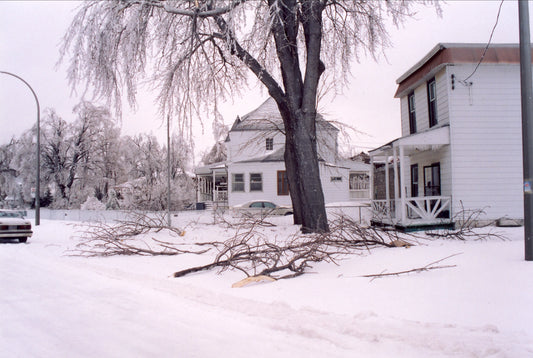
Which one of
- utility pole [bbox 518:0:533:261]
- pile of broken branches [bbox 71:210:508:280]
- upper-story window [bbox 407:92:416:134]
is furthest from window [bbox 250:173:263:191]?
utility pole [bbox 518:0:533:261]

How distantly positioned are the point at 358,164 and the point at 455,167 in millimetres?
17173

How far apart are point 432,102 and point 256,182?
642 inches

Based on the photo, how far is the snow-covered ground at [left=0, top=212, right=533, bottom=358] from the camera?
13.7 ft

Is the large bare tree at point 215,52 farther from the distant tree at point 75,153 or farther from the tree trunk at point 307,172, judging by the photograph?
the distant tree at point 75,153

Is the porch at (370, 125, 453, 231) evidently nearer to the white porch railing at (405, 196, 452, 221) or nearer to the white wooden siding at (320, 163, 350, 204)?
the white porch railing at (405, 196, 452, 221)

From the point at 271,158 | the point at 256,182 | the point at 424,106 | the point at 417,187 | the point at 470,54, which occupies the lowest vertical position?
the point at 417,187

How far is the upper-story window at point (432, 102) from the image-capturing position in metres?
16.8

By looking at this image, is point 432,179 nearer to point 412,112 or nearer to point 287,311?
point 412,112

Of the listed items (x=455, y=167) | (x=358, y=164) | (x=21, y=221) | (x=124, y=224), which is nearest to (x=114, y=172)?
(x=358, y=164)

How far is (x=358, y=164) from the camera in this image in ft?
106

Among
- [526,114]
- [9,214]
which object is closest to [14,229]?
[9,214]

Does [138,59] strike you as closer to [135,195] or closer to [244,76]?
[244,76]

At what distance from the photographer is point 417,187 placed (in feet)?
62.4

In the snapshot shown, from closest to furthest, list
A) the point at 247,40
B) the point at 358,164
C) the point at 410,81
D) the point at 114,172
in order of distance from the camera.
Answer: the point at 247,40 < the point at 410,81 < the point at 358,164 < the point at 114,172
